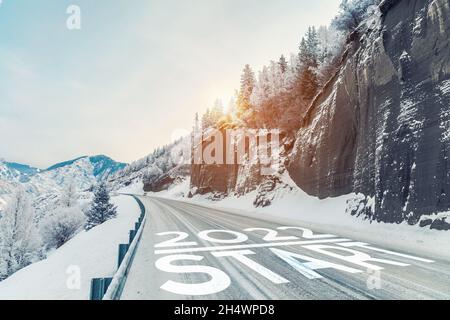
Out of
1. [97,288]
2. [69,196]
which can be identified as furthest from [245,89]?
[97,288]

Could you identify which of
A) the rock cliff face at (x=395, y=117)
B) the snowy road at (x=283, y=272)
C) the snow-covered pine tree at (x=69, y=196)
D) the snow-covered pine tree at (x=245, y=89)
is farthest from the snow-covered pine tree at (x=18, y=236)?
the snow-covered pine tree at (x=245, y=89)

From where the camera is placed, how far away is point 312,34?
3928cm

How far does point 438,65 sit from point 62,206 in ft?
141

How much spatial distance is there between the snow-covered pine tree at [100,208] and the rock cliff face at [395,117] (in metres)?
19.5

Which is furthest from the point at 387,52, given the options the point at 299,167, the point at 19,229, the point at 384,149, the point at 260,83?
the point at 260,83

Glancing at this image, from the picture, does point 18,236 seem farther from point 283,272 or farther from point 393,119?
point 393,119

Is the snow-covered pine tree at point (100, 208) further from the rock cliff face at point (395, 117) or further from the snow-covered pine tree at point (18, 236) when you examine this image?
the rock cliff face at point (395, 117)

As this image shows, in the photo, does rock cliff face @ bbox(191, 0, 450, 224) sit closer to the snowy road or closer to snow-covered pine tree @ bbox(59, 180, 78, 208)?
the snowy road

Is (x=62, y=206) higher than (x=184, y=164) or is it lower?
lower

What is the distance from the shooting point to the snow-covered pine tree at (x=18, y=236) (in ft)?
84.2

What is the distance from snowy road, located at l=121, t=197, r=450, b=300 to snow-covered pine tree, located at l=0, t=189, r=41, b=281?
24.5 metres

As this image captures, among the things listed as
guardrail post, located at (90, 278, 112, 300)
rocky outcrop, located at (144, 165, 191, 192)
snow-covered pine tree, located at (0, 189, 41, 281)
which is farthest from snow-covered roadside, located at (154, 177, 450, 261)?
rocky outcrop, located at (144, 165, 191, 192)

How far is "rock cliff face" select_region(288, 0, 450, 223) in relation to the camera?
10.7 metres
